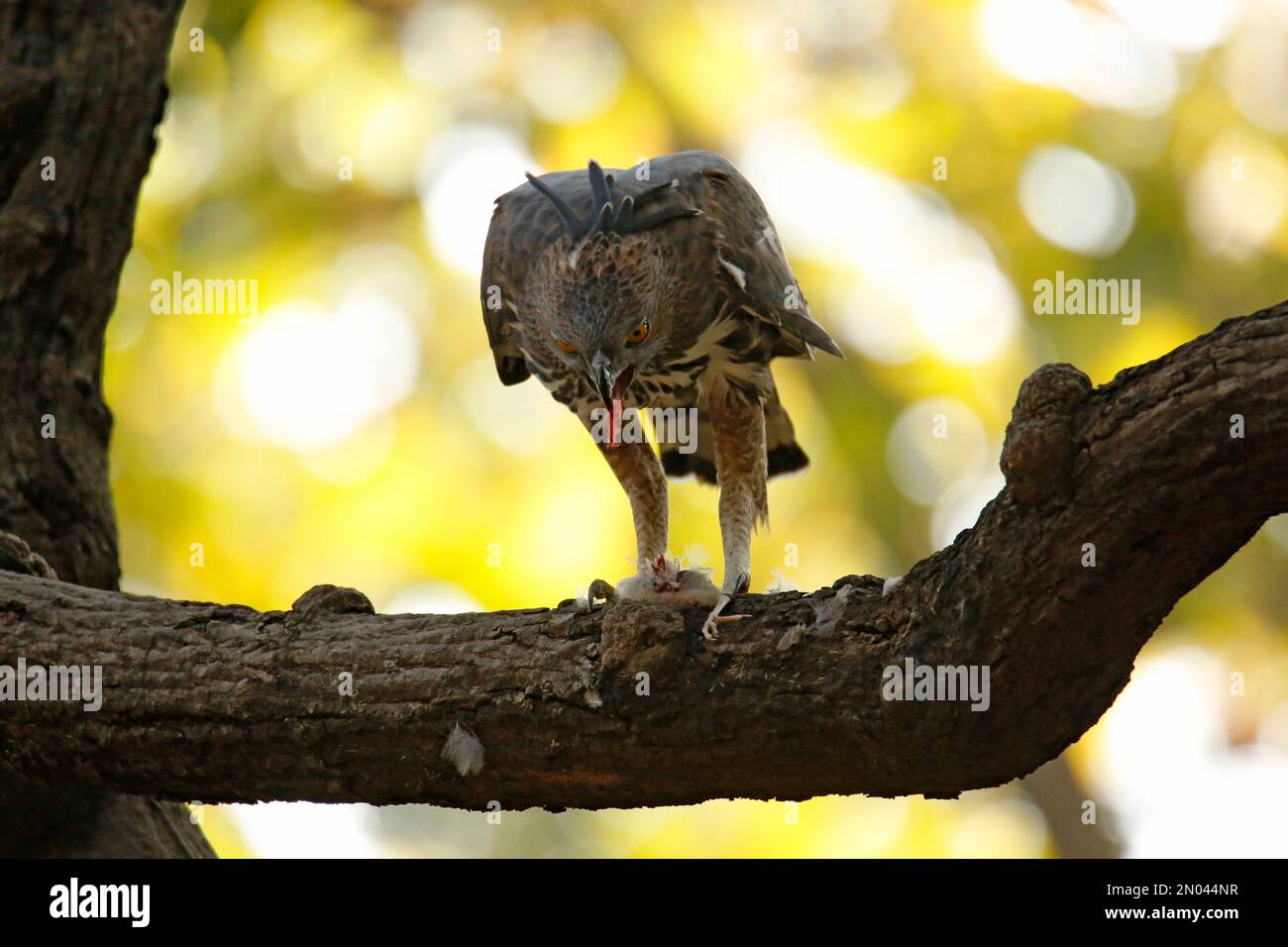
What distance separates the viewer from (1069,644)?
11.3 feet

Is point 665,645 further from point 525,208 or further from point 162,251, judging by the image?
point 162,251

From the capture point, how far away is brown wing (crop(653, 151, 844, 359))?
19.0 ft

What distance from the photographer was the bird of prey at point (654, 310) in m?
5.39

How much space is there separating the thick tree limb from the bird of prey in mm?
798

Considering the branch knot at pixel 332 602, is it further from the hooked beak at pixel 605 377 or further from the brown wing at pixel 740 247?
the brown wing at pixel 740 247

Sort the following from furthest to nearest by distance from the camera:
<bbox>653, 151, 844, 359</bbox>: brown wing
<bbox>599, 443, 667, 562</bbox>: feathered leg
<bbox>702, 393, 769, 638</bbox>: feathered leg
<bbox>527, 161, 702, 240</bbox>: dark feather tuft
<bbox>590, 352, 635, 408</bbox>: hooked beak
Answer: <bbox>599, 443, 667, 562</bbox>: feathered leg < <bbox>702, 393, 769, 638</bbox>: feathered leg < <bbox>653, 151, 844, 359</bbox>: brown wing < <bbox>527, 161, 702, 240</bbox>: dark feather tuft < <bbox>590, 352, 635, 408</bbox>: hooked beak

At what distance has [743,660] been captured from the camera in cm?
389

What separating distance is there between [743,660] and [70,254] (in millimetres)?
3623

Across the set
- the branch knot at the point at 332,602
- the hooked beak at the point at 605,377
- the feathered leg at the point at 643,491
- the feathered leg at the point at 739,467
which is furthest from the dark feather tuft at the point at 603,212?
the branch knot at the point at 332,602

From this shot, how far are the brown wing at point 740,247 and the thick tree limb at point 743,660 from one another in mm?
2099

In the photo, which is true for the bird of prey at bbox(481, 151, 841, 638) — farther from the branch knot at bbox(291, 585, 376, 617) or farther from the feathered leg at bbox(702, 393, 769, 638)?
the branch knot at bbox(291, 585, 376, 617)

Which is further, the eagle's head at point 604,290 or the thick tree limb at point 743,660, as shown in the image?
the eagle's head at point 604,290

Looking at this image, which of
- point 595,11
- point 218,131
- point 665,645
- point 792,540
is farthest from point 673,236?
point 218,131

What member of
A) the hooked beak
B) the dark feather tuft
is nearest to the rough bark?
the dark feather tuft
